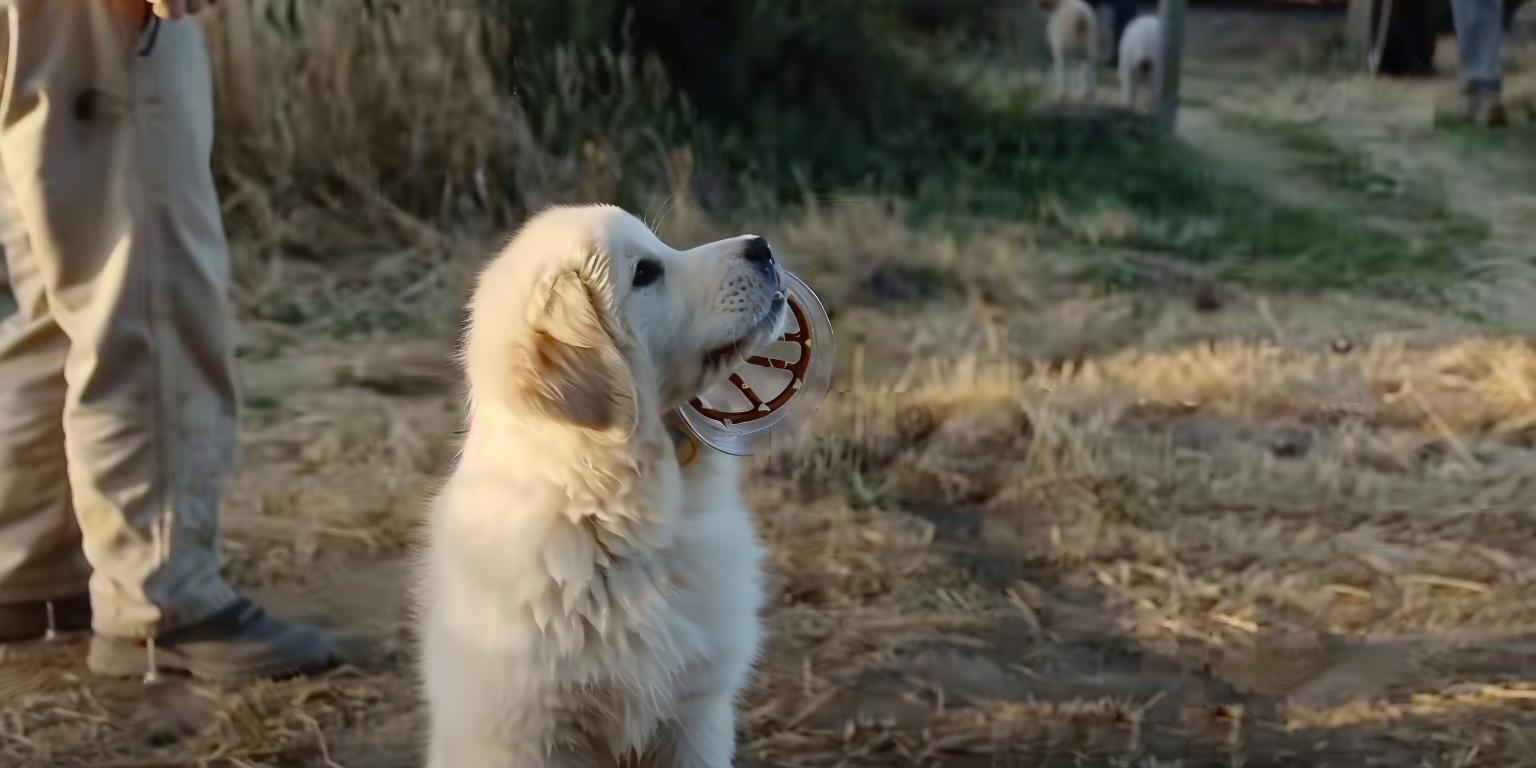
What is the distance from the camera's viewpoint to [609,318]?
205 cm

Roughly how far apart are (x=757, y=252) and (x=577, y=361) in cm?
32

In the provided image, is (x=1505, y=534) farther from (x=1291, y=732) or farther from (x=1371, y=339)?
(x=1291, y=732)

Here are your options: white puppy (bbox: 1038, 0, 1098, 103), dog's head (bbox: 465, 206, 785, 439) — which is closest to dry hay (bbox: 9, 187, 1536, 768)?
white puppy (bbox: 1038, 0, 1098, 103)

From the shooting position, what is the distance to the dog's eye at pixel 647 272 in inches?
83.4

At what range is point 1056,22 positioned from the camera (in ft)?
9.88

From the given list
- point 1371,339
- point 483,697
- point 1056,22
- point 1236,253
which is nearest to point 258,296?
point 483,697

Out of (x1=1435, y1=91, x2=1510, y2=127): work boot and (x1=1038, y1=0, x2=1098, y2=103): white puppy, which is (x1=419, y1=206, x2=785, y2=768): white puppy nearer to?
(x1=1038, y1=0, x2=1098, y2=103): white puppy

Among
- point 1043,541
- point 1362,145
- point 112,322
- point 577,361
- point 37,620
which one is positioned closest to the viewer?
point 577,361

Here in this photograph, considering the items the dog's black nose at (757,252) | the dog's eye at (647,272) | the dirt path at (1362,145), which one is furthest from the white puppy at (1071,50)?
the dog's eye at (647,272)

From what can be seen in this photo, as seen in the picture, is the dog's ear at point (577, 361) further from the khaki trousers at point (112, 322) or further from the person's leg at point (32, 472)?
the person's leg at point (32, 472)

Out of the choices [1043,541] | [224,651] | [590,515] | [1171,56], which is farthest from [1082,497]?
[224,651]

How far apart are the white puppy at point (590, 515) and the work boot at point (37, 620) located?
102 cm

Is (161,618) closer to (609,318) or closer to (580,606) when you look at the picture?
(580,606)

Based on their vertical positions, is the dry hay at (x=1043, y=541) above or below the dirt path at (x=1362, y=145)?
below
